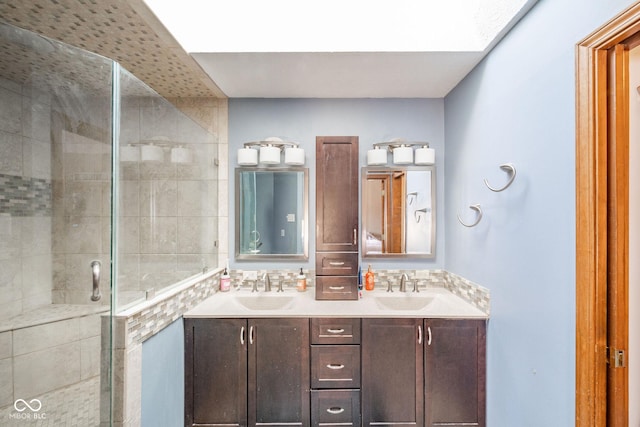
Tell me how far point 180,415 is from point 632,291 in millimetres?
2198

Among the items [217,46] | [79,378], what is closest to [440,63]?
[217,46]

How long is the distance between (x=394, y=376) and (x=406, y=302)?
548 millimetres

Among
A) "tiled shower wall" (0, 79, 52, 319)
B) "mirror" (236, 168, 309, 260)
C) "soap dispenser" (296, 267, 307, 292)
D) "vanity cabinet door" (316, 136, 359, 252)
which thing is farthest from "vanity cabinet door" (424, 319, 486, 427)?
"tiled shower wall" (0, 79, 52, 319)

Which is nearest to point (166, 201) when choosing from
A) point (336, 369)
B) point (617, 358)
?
point (336, 369)

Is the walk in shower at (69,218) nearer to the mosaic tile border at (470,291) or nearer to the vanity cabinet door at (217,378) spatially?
the vanity cabinet door at (217,378)

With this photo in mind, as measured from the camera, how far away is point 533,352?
4.18 feet

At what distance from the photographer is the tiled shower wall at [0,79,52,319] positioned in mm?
1438

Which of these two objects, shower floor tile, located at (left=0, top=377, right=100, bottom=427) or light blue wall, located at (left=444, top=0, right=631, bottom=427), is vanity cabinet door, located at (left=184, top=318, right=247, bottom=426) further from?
light blue wall, located at (left=444, top=0, right=631, bottom=427)

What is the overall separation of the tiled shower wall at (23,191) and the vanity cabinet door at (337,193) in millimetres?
1500

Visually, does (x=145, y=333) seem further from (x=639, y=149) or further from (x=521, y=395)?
(x=639, y=149)

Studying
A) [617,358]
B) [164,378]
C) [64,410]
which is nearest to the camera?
[617,358]

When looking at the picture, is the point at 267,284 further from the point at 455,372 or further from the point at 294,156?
the point at 455,372

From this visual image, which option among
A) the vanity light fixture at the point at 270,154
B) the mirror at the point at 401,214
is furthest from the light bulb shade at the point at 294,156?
the mirror at the point at 401,214

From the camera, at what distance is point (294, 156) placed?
2125mm
